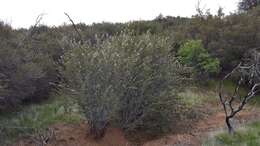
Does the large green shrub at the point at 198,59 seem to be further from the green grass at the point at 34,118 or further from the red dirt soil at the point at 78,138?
the red dirt soil at the point at 78,138

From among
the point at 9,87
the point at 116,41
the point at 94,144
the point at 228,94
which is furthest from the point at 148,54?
the point at 228,94

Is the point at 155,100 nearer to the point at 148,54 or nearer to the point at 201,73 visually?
the point at 148,54

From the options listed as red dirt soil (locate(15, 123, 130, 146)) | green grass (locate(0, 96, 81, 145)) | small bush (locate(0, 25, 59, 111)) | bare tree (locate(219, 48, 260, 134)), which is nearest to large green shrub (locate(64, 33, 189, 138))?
red dirt soil (locate(15, 123, 130, 146))

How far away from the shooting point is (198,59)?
22.4 m

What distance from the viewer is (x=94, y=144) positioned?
1309 cm

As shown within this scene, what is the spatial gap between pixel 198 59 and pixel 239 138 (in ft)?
36.4

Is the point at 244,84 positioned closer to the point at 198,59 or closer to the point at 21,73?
the point at 198,59

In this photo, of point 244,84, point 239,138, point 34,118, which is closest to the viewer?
point 239,138

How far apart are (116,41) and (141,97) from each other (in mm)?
1837

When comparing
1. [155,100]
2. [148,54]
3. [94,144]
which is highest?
[148,54]

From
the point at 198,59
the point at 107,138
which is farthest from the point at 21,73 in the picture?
the point at 198,59

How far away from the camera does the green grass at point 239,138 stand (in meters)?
11.0

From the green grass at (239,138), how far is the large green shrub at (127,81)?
9.84 feet

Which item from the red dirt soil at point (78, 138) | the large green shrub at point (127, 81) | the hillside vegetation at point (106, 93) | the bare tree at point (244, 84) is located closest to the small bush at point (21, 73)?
the hillside vegetation at point (106, 93)
